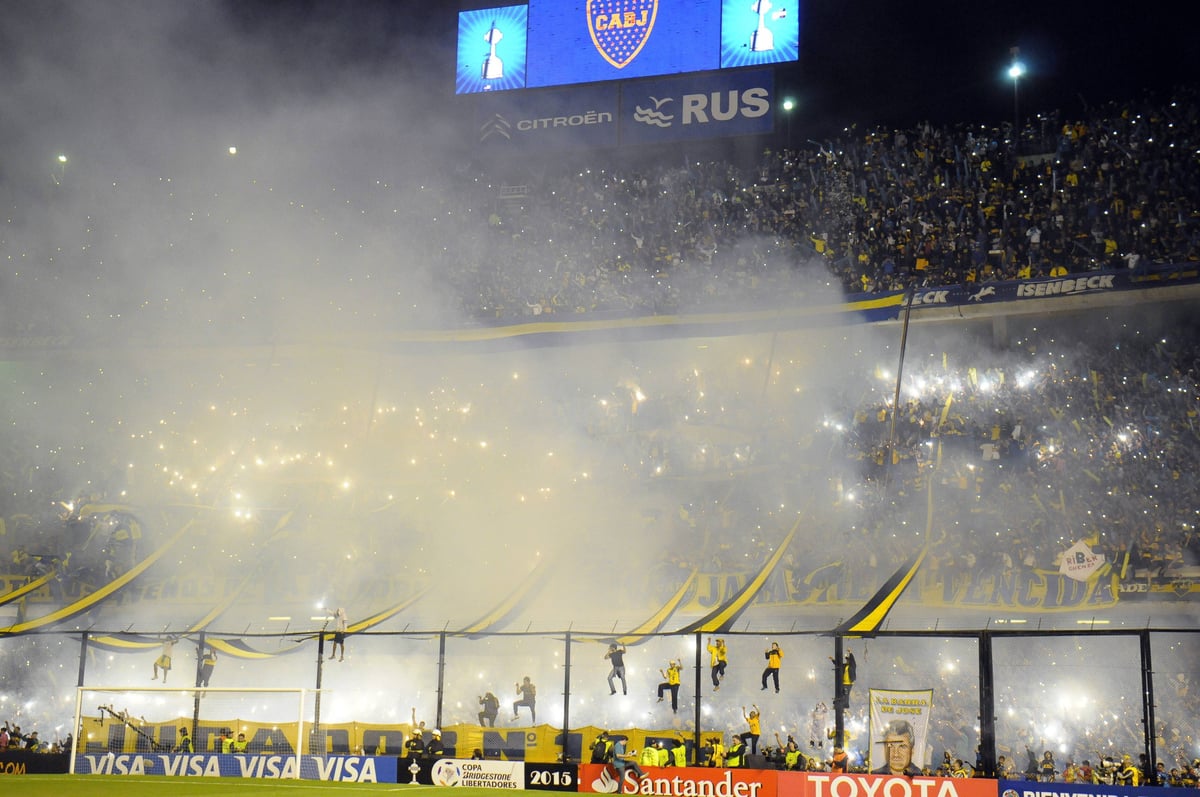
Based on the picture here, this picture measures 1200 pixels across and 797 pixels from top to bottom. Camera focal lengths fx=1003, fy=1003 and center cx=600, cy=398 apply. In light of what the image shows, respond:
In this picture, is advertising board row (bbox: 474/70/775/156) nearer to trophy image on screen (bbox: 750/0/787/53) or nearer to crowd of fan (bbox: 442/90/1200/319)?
trophy image on screen (bbox: 750/0/787/53)

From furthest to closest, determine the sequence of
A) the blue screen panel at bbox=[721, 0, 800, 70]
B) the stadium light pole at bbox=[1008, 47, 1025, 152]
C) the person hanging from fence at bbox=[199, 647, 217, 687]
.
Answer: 1. the stadium light pole at bbox=[1008, 47, 1025, 152]
2. the blue screen panel at bbox=[721, 0, 800, 70]
3. the person hanging from fence at bbox=[199, 647, 217, 687]

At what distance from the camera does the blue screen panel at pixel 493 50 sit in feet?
63.5

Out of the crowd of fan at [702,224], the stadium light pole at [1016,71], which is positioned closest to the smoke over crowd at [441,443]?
the crowd of fan at [702,224]

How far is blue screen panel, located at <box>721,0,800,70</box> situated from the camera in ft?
58.4

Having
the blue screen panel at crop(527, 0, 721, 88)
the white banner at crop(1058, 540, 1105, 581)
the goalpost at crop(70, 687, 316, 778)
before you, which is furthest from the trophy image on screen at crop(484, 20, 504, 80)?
the white banner at crop(1058, 540, 1105, 581)

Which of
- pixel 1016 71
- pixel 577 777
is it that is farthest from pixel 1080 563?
pixel 1016 71

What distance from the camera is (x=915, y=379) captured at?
1734 cm

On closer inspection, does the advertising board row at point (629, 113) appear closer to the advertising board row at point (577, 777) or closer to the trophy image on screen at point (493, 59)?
the trophy image on screen at point (493, 59)

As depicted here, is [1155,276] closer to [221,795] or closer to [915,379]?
[915,379]

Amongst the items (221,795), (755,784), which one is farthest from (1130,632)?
(221,795)

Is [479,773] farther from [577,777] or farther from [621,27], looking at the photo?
[621,27]

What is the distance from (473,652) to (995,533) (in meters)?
8.68

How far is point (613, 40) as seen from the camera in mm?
18859

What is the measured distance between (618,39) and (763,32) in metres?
2.74
